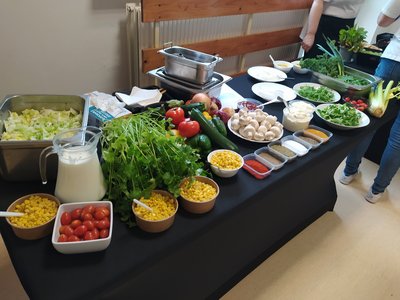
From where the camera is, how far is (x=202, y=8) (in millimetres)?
2322

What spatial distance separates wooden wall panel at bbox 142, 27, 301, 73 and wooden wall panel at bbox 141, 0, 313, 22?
0.72 feet

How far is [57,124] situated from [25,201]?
0.88 feet

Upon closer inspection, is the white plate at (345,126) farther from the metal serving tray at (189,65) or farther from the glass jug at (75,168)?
the glass jug at (75,168)

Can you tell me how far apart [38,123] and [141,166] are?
0.37 m

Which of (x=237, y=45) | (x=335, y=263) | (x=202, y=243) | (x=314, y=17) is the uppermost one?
(x=314, y=17)

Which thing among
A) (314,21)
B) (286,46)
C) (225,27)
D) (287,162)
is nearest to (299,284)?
(287,162)

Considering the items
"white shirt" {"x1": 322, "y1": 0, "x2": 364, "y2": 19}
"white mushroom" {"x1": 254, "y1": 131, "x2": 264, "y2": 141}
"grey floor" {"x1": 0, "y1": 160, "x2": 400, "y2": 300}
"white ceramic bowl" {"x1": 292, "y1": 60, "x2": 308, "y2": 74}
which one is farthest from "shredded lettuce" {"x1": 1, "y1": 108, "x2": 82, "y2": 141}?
"white shirt" {"x1": 322, "y1": 0, "x2": 364, "y2": 19}

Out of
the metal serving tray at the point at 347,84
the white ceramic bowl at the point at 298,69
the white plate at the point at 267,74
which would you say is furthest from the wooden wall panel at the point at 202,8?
the metal serving tray at the point at 347,84

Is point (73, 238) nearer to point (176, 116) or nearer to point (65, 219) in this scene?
point (65, 219)

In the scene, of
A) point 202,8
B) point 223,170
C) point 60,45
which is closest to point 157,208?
point 223,170

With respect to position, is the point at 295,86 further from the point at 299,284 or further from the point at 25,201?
the point at 25,201

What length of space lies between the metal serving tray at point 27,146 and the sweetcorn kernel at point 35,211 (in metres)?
0.12

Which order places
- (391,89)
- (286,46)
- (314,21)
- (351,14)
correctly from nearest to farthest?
(391,89) < (314,21) < (351,14) < (286,46)

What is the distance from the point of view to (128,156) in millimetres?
814
